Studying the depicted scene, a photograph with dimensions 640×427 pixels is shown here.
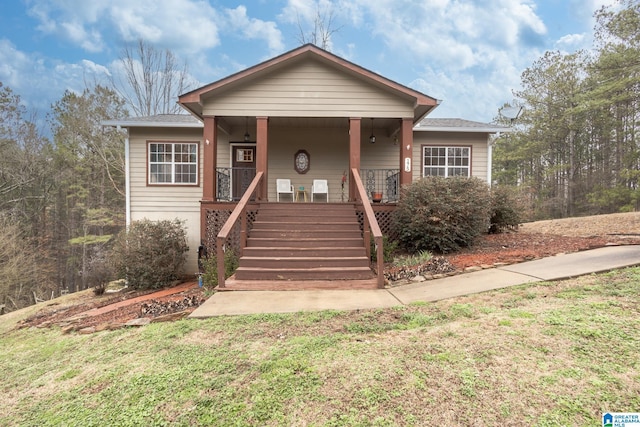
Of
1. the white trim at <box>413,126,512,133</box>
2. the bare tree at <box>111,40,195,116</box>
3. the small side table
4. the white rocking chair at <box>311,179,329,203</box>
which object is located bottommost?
the small side table

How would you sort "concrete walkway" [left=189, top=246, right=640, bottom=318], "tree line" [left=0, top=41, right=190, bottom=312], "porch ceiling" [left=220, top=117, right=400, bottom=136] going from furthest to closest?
"tree line" [left=0, top=41, right=190, bottom=312] < "porch ceiling" [left=220, top=117, right=400, bottom=136] < "concrete walkway" [left=189, top=246, right=640, bottom=318]

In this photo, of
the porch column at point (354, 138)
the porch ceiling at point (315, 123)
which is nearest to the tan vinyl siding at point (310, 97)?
the porch column at point (354, 138)

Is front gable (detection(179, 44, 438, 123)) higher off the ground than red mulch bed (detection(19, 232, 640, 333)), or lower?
higher

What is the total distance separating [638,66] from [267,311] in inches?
855

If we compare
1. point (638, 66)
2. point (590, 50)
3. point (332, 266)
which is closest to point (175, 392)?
point (332, 266)

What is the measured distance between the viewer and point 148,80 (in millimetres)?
20594

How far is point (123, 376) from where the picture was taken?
2742 mm

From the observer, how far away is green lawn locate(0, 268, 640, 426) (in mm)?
2084

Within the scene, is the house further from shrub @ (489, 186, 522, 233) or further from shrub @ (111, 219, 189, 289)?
shrub @ (489, 186, 522, 233)

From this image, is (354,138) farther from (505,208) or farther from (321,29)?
(321,29)

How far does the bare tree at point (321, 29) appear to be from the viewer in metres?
18.3

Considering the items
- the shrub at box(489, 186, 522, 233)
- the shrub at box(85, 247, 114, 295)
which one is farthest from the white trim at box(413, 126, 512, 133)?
the shrub at box(85, 247, 114, 295)

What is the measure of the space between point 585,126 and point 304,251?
80.8 feet

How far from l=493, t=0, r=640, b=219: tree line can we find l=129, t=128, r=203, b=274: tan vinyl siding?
1682 cm
